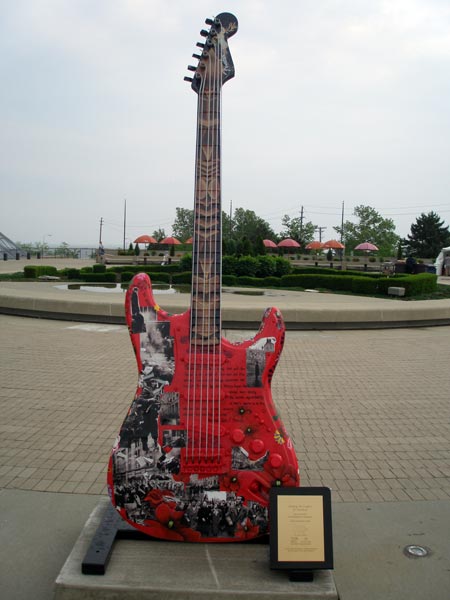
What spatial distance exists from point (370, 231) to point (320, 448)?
67.3 meters

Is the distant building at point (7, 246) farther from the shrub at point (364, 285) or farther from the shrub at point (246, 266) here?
the shrub at point (364, 285)

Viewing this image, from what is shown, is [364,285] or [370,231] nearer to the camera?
[364,285]

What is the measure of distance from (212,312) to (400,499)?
6.56 feet

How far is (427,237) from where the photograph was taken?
221 feet

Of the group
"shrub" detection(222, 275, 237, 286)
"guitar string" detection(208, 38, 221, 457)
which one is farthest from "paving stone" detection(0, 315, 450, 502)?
"shrub" detection(222, 275, 237, 286)

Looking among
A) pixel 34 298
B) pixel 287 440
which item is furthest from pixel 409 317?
pixel 287 440

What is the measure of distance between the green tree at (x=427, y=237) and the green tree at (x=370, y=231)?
2236 millimetres

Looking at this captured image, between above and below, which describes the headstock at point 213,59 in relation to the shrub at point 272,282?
above

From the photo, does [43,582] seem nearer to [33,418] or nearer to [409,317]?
[33,418]

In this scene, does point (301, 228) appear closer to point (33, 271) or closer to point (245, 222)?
point (245, 222)

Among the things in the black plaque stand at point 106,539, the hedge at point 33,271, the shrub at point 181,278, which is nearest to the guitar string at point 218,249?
the black plaque stand at point 106,539

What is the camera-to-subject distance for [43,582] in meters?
2.60

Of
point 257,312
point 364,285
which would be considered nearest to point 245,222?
point 364,285

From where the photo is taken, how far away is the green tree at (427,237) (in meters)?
66.3
